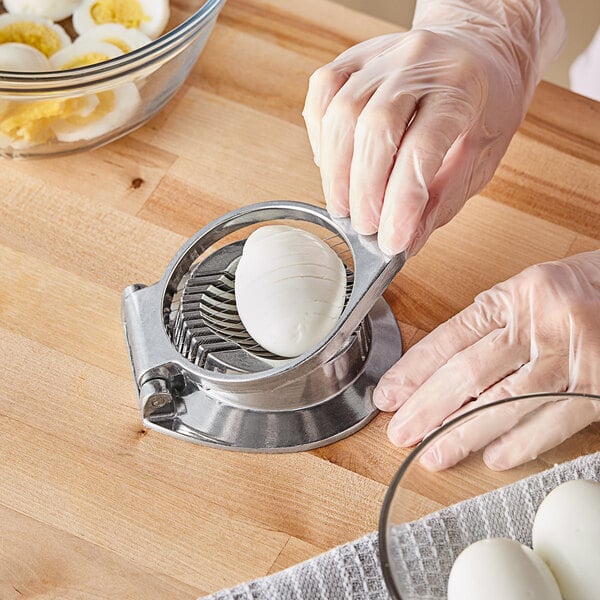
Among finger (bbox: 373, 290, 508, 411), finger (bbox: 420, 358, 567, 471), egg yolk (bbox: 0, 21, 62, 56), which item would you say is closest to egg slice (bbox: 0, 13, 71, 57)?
egg yolk (bbox: 0, 21, 62, 56)

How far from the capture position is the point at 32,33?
1.23m

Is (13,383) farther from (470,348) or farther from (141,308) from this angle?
(470,348)

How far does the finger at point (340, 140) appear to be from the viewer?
3.13 ft

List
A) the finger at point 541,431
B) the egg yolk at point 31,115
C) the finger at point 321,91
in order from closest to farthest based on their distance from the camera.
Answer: the finger at point 541,431
the finger at point 321,91
the egg yolk at point 31,115

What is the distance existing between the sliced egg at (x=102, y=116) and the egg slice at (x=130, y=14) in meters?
0.15

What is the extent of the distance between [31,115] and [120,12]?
0.83ft

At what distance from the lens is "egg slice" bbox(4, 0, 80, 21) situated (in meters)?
1.25

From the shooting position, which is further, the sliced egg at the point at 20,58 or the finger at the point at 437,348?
the sliced egg at the point at 20,58

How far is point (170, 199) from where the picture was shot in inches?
44.4

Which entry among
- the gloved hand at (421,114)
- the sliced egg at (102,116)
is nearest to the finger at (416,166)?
the gloved hand at (421,114)

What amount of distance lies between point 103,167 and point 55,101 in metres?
0.11

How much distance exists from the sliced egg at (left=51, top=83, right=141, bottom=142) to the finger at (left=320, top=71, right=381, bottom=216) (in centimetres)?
31

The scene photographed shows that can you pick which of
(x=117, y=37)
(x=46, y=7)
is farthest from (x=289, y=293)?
(x=46, y=7)

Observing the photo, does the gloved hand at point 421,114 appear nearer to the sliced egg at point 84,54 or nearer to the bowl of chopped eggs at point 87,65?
the bowl of chopped eggs at point 87,65
